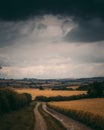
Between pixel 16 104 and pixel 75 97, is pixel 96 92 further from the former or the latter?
pixel 16 104

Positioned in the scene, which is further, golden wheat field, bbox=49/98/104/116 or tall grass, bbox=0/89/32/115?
tall grass, bbox=0/89/32/115

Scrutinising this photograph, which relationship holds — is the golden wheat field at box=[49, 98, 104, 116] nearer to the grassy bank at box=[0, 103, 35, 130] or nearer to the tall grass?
the grassy bank at box=[0, 103, 35, 130]

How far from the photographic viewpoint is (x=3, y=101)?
89.9 metres

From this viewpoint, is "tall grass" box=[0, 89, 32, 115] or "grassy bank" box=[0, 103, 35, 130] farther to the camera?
"tall grass" box=[0, 89, 32, 115]

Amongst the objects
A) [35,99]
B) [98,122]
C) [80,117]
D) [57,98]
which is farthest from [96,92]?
[98,122]

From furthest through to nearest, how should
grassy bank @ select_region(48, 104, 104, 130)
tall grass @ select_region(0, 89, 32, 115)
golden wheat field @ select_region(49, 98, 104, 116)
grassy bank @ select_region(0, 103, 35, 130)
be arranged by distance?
tall grass @ select_region(0, 89, 32, 115)
golden wheat field @ select_region(49, 98, 104, 116)
grassy bank @ select_region(0, 103, 35, 130)
grassy bank @ select_region(48, 104, 104, 130)

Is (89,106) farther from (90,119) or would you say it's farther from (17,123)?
(90,119)

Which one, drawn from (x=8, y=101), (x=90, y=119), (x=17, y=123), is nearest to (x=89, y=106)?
(x=17, y=123)

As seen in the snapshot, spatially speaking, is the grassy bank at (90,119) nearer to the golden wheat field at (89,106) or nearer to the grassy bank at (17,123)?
the golden wheat field at (89,106)

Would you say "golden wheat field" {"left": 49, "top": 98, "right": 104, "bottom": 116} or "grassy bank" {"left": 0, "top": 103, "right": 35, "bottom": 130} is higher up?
"golden wheat field" {"left": 49, "top": 98, "right": 104, "bottom": 116}

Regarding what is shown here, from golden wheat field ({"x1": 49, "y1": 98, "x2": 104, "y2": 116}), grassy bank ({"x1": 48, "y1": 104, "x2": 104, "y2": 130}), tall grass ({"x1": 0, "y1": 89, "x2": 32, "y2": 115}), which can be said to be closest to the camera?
grassy bank ({"x1": 48, "y1": 104, "x2": 104, "y2": 130})

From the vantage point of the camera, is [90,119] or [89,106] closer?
[90,119]

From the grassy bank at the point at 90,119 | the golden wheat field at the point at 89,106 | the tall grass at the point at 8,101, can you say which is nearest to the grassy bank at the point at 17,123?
the grassy bank at the point at 90,119

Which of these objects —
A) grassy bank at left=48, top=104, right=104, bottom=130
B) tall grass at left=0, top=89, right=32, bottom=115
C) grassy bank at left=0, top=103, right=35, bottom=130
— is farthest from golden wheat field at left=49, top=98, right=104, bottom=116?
tall grass at left=0, top=89, right=32, bottom=115
